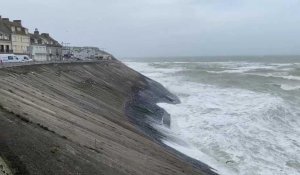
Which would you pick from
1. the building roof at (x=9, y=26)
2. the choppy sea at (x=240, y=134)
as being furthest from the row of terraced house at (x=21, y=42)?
the choppy sea at (x=240, y=134)

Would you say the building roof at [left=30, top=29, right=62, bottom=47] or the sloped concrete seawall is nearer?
the sloped concrete seawall

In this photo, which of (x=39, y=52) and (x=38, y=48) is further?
(x=39, y=52)


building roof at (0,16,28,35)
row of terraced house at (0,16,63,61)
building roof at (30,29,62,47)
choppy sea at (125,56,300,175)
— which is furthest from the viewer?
building roof at (30,29,62,47)

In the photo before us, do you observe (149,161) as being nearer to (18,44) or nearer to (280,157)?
(280,157)

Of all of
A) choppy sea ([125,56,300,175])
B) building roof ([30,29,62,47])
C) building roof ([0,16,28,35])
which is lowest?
choppy sea ([125,56,300,175])

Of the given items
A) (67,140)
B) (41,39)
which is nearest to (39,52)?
(41,39)

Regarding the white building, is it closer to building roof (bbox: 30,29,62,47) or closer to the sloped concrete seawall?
building roof (bbox: 30,29,62,47)

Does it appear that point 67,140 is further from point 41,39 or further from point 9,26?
point 41,39

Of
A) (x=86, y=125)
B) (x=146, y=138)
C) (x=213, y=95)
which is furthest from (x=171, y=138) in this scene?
(x=213, y=95)

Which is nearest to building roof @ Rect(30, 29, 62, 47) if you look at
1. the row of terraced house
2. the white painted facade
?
the row of terraced house
